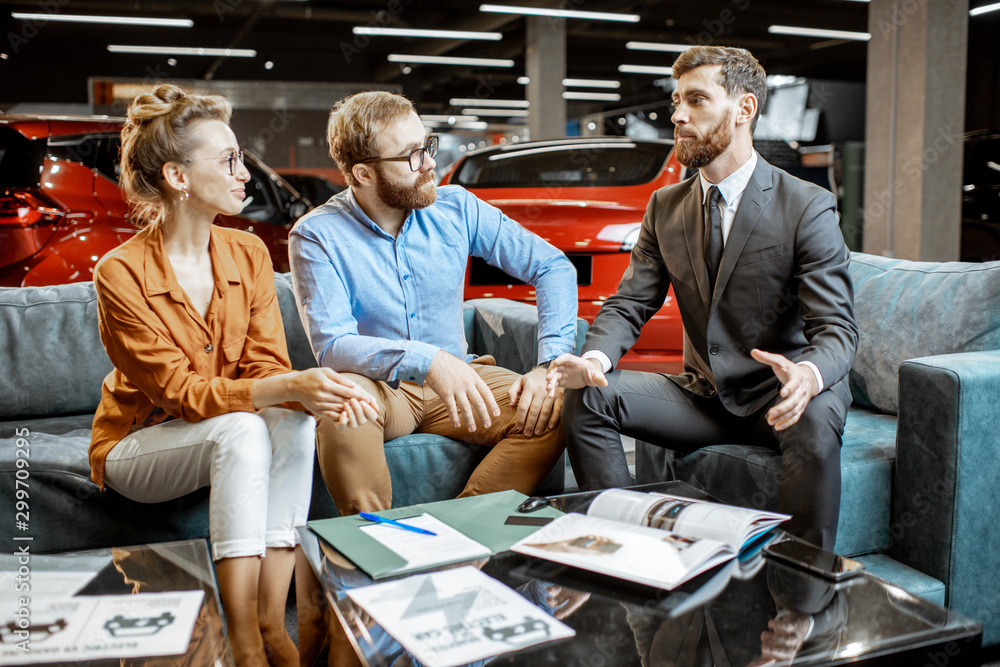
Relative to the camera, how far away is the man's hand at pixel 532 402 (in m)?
1.88

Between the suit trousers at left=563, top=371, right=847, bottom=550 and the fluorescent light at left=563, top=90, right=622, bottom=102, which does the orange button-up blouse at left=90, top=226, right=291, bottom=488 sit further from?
the fluorescent light at left=563, top=90, right=622, bottom=102

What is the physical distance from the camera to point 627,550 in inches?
46.8

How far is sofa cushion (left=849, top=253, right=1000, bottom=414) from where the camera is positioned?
1.93 metres

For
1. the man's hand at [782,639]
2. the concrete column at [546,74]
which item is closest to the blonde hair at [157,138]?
the man's hand at [782,639]

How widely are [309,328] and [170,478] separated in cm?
48

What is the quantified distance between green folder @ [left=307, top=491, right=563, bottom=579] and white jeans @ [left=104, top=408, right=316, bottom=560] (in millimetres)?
194

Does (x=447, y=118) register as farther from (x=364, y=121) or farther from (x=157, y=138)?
(x=157, y=138)

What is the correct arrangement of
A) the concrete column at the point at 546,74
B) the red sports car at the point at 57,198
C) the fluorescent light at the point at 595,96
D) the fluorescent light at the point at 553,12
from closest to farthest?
1. the red sports car at the point at 57,198
2. the fluorescent light at the point at 553,12
3. the concrete column at the point at 546,74
4. the fluorescent light at the point at 595,96

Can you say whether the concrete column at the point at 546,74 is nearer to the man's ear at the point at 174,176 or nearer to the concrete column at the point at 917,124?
the concrete column at the point at 917,124

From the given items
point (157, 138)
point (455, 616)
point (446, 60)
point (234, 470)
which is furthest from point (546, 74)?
point (455, 616)

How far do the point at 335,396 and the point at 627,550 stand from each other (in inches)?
25.8

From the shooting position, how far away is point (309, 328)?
1956 millimetres

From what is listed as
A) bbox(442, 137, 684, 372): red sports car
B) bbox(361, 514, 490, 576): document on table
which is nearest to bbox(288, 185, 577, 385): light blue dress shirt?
bbox(361, 514, 490, 576): document on table

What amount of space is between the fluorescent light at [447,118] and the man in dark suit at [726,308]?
1363 cm
